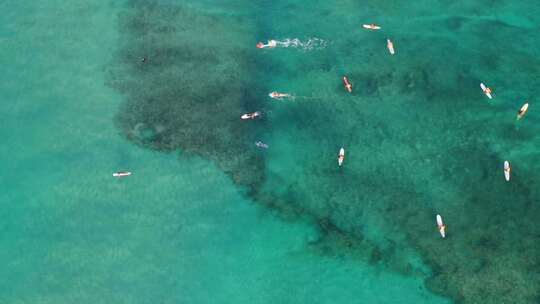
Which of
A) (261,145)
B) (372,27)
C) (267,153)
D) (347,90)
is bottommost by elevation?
(267,153)

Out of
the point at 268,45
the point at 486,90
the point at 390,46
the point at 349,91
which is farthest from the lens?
the point at 268,45

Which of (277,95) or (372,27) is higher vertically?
(372,27)

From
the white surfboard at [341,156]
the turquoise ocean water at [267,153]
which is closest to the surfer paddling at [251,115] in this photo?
the turquoise ocean water at [267,153]

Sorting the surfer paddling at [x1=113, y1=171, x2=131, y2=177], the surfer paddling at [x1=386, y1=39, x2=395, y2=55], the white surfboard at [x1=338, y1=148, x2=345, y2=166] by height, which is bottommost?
the surfer paddling at [x1=113, y1=171, x2=131, y2=177]

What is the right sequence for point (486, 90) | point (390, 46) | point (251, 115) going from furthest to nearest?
point (390, 46) → point (486, 90) → point (251, 115)

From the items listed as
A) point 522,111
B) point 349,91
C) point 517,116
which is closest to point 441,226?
point 517,116

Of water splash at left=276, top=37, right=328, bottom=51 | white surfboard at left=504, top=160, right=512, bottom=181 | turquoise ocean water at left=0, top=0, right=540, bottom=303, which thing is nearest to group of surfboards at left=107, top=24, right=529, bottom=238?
white surfboard at left=504, top=160, right=512, bottom=181

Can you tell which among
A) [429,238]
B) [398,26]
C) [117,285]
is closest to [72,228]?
[117,285]

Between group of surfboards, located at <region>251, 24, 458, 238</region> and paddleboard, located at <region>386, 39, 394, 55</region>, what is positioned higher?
paddleboard, located at <region>386, 39, 394, 55</region>

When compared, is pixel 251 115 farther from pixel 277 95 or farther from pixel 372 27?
pixel 372 27

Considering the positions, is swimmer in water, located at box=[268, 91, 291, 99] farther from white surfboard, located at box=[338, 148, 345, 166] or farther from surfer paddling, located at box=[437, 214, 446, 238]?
surfer paddling, located at box=[437, 214, 446, 238]
